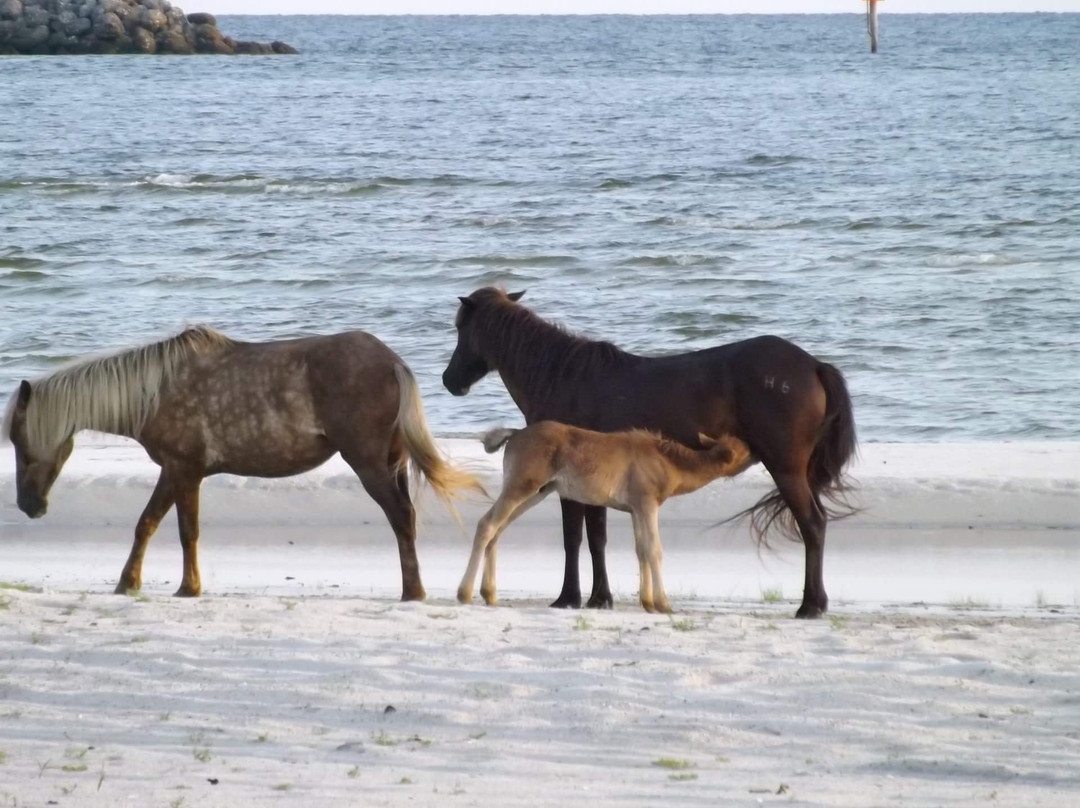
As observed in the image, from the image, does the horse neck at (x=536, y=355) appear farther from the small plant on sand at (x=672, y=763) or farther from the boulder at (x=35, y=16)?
the boulder at (x=35, y=16)

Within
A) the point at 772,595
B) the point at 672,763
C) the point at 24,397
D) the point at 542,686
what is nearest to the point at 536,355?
the point at 772,595

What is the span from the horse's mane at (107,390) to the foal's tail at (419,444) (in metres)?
0.97

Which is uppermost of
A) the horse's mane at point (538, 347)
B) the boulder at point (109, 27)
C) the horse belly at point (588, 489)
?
the boulder at point (109, 27)

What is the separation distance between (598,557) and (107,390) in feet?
8.31

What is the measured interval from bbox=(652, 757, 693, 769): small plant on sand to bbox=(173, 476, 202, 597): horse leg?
11.4 feet

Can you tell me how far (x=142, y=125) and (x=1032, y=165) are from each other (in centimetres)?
2719

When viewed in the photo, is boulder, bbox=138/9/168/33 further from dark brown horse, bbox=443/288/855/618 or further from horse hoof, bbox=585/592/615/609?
horse hoof, bbox=585/592/615/609

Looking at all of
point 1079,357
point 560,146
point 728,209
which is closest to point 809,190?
point 728,209

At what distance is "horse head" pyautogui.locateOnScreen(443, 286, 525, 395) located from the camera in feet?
26.1

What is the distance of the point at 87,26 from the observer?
7050 centimetres

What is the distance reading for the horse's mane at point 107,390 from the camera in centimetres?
718

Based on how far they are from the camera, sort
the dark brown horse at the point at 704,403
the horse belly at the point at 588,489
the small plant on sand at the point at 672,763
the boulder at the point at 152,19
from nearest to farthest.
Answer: the small plant on sand at the point at 672,763, the horse belly at the point at 588,489, the dark brown horse at the point at 704,403, the boulder at the point at 152,19

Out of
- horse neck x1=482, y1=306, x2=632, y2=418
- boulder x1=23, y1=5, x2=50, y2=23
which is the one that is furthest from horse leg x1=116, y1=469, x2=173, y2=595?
boulder x1=23, y1=5, x2=50, y2=23

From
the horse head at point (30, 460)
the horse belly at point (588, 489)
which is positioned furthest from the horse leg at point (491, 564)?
the horse head at point (30, 460)
